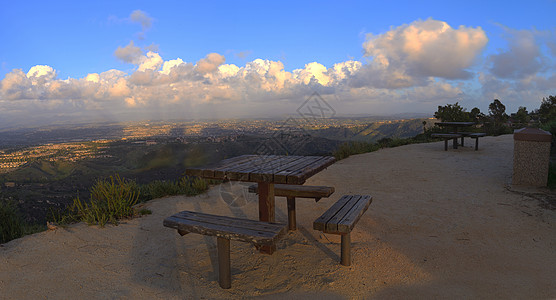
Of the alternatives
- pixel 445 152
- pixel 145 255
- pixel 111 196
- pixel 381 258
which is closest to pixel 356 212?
pixel 381 258

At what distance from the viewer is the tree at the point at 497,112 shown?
22625 mm

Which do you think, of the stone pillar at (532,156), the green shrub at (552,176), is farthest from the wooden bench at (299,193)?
the green shrub at (552,176)

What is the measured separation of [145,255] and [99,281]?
67 cm

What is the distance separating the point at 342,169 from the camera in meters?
8.91

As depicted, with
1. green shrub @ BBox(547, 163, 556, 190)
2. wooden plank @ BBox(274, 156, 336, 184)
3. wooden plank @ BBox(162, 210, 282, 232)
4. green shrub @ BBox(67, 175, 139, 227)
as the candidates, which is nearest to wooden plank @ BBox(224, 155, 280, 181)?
wooden plank @ BBox(274, 156, 336, 184)

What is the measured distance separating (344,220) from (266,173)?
2.83ft

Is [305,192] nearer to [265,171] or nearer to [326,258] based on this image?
[326,258]

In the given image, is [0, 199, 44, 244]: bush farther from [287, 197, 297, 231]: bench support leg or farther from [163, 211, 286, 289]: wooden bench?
[287, 197, 297, 231]: bench support leg

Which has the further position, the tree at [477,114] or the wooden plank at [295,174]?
the tree at [477,114]

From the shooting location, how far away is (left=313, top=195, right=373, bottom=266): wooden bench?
2.79 meters

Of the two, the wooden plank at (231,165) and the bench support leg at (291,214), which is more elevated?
the wooden plank at (231,165)

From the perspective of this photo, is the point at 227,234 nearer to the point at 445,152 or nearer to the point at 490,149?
the point at 445,152

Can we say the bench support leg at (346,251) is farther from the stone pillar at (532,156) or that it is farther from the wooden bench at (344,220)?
the stone pillar at (532,156)

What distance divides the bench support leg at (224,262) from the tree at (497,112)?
2572 cm
